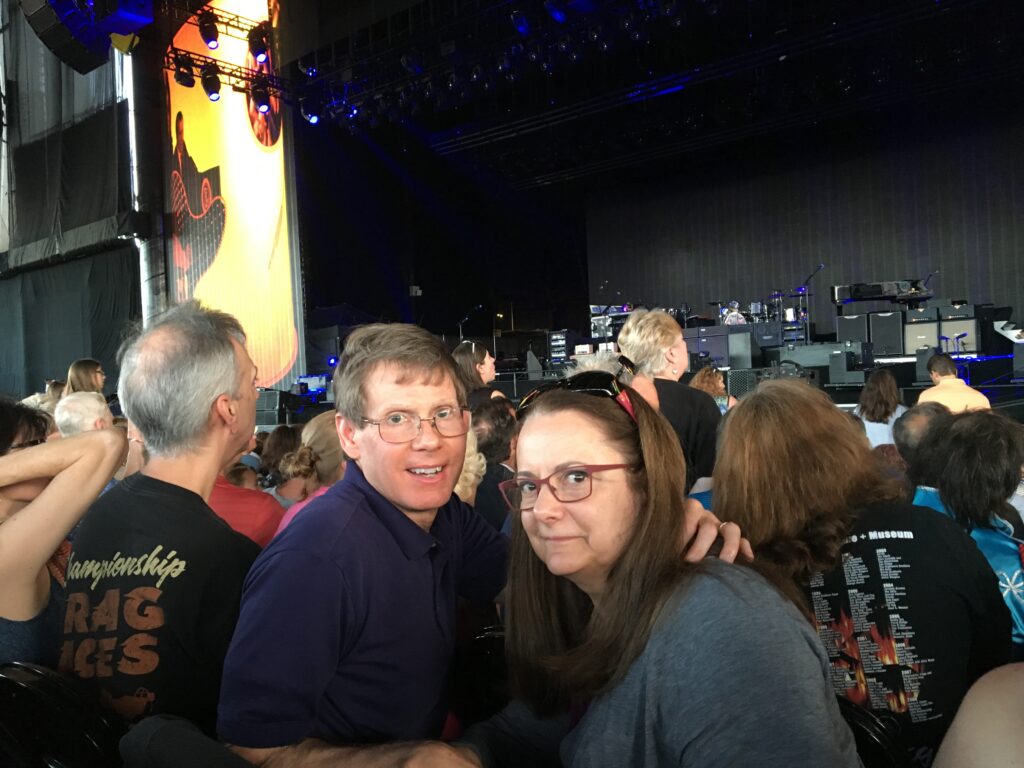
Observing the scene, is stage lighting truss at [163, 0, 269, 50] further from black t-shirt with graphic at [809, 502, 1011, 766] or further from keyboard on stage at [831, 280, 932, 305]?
black t-shirt with graphic at [809, 502, 1011, 766]

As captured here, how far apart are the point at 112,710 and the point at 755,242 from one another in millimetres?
16621

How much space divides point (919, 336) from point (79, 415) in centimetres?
1129

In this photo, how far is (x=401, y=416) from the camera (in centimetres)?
144

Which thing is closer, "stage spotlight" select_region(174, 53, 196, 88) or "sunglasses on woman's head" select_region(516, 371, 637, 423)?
"sunglasses on woman's head" select_region(516, 371, 637, 423)

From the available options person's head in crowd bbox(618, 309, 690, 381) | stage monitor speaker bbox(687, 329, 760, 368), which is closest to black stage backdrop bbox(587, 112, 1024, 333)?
stage monitor speaker bbox(687, 329, 760, 368)

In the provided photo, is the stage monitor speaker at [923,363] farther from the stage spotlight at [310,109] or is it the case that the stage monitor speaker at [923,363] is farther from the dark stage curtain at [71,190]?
the dark stage curtain at [71,190]

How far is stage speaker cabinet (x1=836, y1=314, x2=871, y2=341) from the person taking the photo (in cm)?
1177

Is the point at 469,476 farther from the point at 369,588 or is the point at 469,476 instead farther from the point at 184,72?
the point at 184,72

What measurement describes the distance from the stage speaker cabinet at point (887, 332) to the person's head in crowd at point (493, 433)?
9747mm

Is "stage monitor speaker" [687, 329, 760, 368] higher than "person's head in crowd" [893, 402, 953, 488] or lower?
higher

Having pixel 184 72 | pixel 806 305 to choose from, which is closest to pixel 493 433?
pixel 184 72

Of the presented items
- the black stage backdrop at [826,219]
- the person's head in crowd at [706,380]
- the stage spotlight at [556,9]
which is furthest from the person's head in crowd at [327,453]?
the black stage backdrop at [826,219]

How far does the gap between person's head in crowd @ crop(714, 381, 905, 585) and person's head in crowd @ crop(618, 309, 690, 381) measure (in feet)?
6.26

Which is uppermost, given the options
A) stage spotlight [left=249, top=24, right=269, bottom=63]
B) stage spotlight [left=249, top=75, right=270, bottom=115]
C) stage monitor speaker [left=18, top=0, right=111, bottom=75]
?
stage spotlight [left=249, top=24, right=269, bottom=63]
